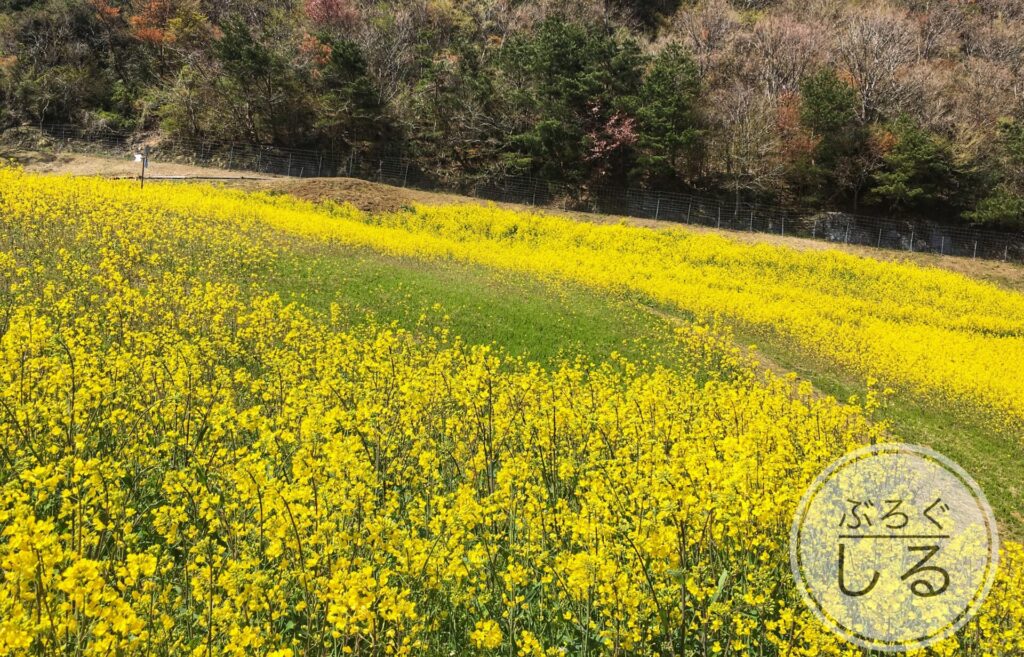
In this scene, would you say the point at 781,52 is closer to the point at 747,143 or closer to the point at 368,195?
the point at 747,143

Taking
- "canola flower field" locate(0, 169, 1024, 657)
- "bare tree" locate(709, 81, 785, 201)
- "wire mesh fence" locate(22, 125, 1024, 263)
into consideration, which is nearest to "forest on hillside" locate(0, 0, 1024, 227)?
"bare tree" locate(709, 81, 785, 201)

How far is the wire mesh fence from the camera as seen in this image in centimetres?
3256

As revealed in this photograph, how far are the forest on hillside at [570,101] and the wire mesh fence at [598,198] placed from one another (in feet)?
3.18

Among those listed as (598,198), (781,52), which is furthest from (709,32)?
(598,198)

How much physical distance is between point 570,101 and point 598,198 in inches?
261

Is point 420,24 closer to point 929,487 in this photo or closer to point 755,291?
point 755,291

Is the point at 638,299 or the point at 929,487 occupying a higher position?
the point at 638,299

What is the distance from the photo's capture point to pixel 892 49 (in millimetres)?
41031

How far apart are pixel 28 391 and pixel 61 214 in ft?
40.9

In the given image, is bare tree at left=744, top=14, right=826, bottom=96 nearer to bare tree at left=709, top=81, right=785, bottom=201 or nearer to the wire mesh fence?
bare tree at left=709, top=81, right=785, bottom=201

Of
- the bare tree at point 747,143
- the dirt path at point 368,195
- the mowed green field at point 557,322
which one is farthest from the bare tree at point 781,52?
the mowed green field at point 557,322

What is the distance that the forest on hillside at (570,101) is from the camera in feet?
113

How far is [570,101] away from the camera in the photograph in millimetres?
35875

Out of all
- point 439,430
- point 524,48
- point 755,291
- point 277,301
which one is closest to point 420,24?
point 524,48
